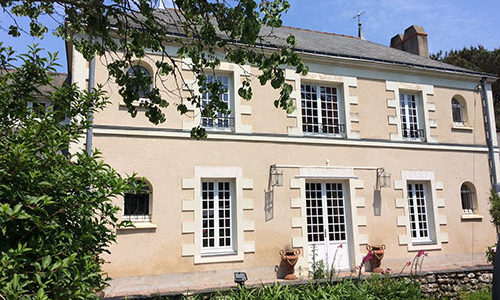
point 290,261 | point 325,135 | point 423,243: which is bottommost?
point 290,261

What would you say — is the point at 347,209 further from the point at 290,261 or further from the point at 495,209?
the point at 495,209

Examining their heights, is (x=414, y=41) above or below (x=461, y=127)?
above

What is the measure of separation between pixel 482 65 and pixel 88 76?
1130 inches

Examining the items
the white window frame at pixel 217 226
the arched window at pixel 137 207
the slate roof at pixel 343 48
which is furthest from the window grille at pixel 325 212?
the arched window at pixel 137 207

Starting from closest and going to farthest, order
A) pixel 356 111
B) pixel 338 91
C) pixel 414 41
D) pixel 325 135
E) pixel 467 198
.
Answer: pixel 325 135 → pixel 356 111 → pixel 338 91 → pixel 467 198 → pixel 414 41

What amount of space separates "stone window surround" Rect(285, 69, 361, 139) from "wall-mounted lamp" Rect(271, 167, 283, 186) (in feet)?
4.20

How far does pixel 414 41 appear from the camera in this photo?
15688mm

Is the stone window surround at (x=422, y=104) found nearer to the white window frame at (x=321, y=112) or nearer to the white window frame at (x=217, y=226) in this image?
the white window frame at (x=321, y=112)

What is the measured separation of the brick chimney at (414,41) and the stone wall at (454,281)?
369 inches

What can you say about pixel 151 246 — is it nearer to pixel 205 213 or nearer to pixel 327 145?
pixel 205 213

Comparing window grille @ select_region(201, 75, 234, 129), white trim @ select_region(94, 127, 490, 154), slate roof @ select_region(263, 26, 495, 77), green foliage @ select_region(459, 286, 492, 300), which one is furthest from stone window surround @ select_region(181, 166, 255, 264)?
green foliage @ select_region(459, 286, 492, 300)

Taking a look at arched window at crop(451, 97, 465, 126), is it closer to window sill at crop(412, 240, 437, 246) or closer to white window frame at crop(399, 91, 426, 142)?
white window frame at crop(399, 91, 426, 142)

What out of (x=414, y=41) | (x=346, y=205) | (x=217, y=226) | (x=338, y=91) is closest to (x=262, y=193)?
(x=217, y=226)

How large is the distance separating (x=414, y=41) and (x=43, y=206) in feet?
50.7
